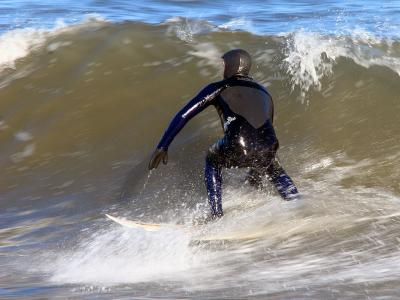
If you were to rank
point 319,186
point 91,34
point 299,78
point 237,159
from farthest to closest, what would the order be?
1. point 91,34
2. point 299,78
3. point 319,186
4. point 237,159

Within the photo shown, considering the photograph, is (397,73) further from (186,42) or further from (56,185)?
(56,185)

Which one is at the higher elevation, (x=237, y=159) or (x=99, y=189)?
(x=237, y=159)

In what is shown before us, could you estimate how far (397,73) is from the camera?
297 inches

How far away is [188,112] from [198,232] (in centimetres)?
86

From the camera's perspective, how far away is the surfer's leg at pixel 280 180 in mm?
5180

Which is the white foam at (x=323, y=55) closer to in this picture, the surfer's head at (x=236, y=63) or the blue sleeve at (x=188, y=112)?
the surfer's head at (x=236, y=63)

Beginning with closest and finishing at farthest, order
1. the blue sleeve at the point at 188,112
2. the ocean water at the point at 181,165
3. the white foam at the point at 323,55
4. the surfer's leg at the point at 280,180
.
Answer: the ocean water at the point at 181,165 → the blue sleeve at the point at 188,112 → the surfer's leg at the point at 280,180 → the white foam at the point at 323,55

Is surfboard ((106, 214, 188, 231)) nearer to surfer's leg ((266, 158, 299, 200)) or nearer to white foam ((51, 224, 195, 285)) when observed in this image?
white foam ((51, 224, 195, 285))

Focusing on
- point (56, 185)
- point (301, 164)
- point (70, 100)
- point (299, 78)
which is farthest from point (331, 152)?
point (70, 100)

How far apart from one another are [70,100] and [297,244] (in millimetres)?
3937

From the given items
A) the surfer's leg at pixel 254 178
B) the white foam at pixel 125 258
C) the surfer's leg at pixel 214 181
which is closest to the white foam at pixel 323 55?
the surfer's leg at pixel 254 178

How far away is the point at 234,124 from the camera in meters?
5.04

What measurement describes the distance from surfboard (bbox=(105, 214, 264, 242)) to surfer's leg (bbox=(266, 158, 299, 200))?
1.53ft

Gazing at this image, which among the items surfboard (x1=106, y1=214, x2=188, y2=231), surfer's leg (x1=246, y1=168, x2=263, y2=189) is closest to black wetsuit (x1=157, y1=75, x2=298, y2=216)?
surfer's leg (x1=246, y1=168, x2=263, y2=189)
